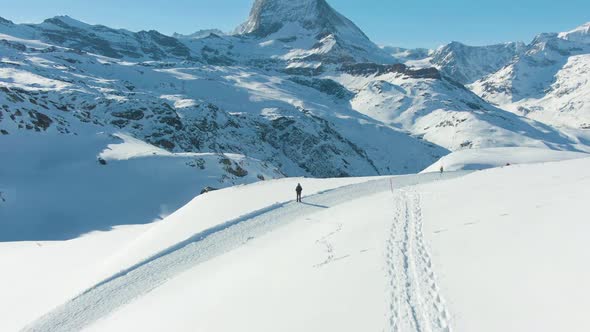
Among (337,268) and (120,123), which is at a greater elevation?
(120,123)

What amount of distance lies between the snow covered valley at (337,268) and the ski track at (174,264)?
0.08 meters

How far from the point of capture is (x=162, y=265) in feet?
71.7

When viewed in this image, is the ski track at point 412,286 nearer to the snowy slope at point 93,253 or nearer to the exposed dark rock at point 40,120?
the snowy slope at point 93,253

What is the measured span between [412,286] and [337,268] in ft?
10.8

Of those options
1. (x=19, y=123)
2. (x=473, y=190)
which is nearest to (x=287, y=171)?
(x=19, y=123)

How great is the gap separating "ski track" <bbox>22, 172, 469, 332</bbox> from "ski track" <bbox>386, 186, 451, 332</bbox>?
12cm

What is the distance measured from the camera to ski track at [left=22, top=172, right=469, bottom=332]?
17719 millimetres

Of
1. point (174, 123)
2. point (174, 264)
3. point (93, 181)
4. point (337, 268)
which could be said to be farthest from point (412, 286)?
point (174, 123)

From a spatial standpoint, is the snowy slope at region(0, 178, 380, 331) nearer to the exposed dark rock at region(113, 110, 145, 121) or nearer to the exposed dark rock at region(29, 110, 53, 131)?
the exposed dark rock at region(29, 110, 53, 131)

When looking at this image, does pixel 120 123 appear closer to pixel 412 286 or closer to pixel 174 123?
pixel 174 123

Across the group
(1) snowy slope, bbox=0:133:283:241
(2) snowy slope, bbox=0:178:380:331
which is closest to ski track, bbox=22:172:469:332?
(2) snowy slope, bbox=0:178:380:331

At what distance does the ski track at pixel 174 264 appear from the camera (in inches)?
698

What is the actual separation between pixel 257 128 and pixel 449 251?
151739 mm

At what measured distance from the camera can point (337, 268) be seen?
650 inches
